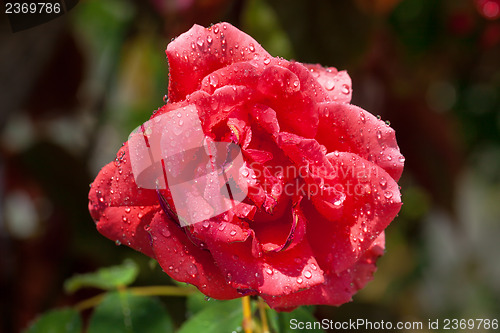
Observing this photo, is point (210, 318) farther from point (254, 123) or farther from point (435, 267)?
point (435, 267)

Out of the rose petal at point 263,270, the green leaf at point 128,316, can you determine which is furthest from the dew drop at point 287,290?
the green leaf at point 128,316

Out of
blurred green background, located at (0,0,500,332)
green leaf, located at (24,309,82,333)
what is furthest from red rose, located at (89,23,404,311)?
blurred green background, located at (0,0,500,332)

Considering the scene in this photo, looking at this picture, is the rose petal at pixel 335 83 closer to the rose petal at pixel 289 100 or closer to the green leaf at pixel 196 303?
the rose petal at pixel 289 100

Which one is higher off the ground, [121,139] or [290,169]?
[290,169]

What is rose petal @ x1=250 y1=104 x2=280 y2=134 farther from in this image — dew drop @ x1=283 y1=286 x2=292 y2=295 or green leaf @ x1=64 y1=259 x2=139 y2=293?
green leaf @ x1=64 y1=259 x2=139 y2=293

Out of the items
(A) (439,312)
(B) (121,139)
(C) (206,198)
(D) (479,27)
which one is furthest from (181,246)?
(A) (439,312)

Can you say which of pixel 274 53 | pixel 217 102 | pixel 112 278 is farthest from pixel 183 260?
pixel 274 53
